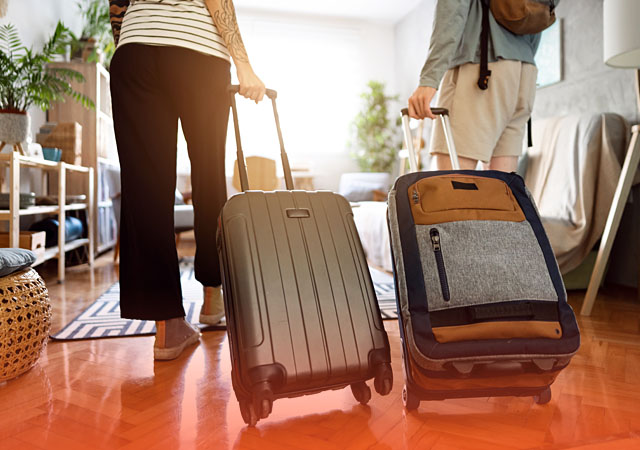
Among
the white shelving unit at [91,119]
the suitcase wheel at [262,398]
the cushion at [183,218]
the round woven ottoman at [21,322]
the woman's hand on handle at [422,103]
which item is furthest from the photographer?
the white shelving unit at [91,119]

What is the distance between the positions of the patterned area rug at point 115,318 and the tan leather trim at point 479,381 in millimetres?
915

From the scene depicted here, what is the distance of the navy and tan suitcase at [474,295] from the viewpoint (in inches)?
36.8

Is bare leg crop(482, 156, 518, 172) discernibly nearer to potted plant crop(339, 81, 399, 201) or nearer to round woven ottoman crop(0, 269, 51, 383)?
round woven ottoman crop(0, 269, 51, 383)

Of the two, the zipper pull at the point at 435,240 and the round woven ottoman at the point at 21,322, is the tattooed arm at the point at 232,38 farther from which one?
the round woven ottoman at the point at 21,322

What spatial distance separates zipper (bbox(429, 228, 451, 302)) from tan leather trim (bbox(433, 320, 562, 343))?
0.06 metres

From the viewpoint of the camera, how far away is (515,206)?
109cm

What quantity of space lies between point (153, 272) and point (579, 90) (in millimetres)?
2843

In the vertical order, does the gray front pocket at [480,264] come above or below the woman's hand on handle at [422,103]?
below

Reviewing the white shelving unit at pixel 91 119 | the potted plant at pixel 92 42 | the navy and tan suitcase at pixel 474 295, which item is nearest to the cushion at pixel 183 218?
the white shelving unit at pixel 91 119

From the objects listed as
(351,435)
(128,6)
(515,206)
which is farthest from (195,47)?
(351,435)

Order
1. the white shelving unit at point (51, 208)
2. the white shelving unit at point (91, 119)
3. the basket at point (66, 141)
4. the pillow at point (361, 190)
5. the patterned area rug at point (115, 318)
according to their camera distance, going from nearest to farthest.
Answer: the patterned area rug at point (115, 318)
the white shelving unit at point (51, 208)
the basket at point (66, 141)
the white shelving unit at point (91, 119)
the pillow at point (361, 190)

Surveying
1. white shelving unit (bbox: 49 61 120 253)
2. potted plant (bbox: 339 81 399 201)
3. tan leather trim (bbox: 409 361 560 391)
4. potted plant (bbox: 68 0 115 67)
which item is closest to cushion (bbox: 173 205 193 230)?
white shelving unit (bbox: 49 61 120 253)

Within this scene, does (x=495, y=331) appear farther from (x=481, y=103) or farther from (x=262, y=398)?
(x=481, y=103)

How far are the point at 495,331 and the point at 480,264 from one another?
14 centimetres
